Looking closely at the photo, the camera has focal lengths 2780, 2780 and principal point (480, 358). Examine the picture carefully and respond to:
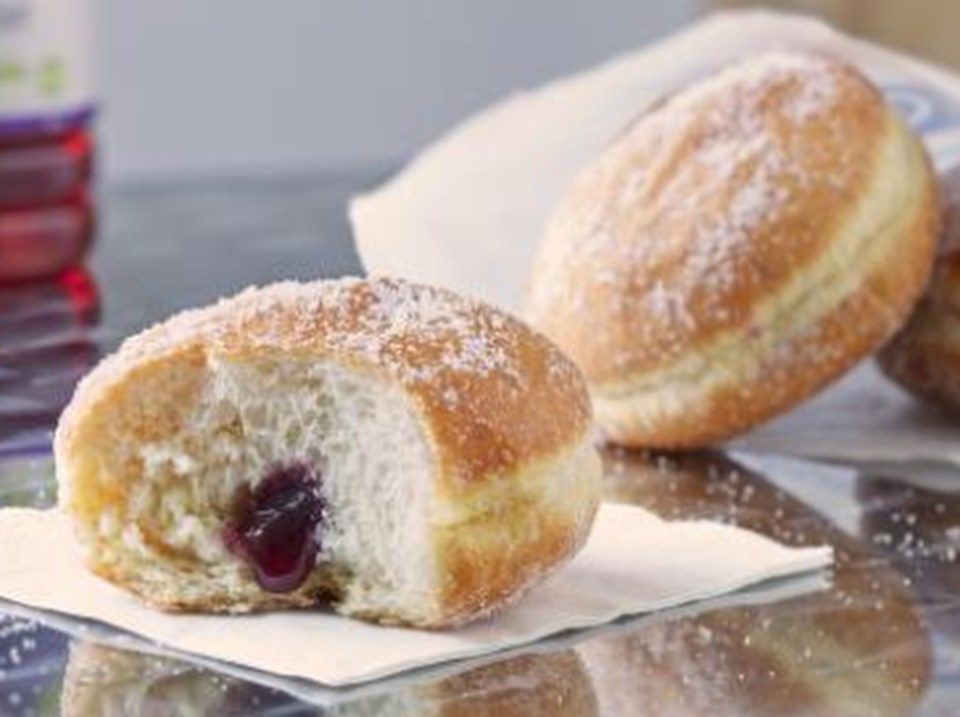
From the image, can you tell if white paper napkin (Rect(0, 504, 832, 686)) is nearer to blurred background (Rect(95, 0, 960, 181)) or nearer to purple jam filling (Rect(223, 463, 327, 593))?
purple jam filling (Rect(223, 463, 327, 593))

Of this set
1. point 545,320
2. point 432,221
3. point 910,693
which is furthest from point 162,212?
point 910,693

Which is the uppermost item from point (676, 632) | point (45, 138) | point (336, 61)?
point (676, 632)

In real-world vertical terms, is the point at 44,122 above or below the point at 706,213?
below

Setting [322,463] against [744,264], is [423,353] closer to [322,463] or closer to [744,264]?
[322,463]

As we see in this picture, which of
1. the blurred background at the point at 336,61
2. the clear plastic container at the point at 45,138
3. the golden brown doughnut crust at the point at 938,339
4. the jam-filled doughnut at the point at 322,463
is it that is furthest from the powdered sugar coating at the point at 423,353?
the blurred background at the point at 336,61

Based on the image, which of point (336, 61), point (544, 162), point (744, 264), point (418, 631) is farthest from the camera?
point (336, 61)

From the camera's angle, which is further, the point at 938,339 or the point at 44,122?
the point at 44,122

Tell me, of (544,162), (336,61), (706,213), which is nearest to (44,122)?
(544,162)
